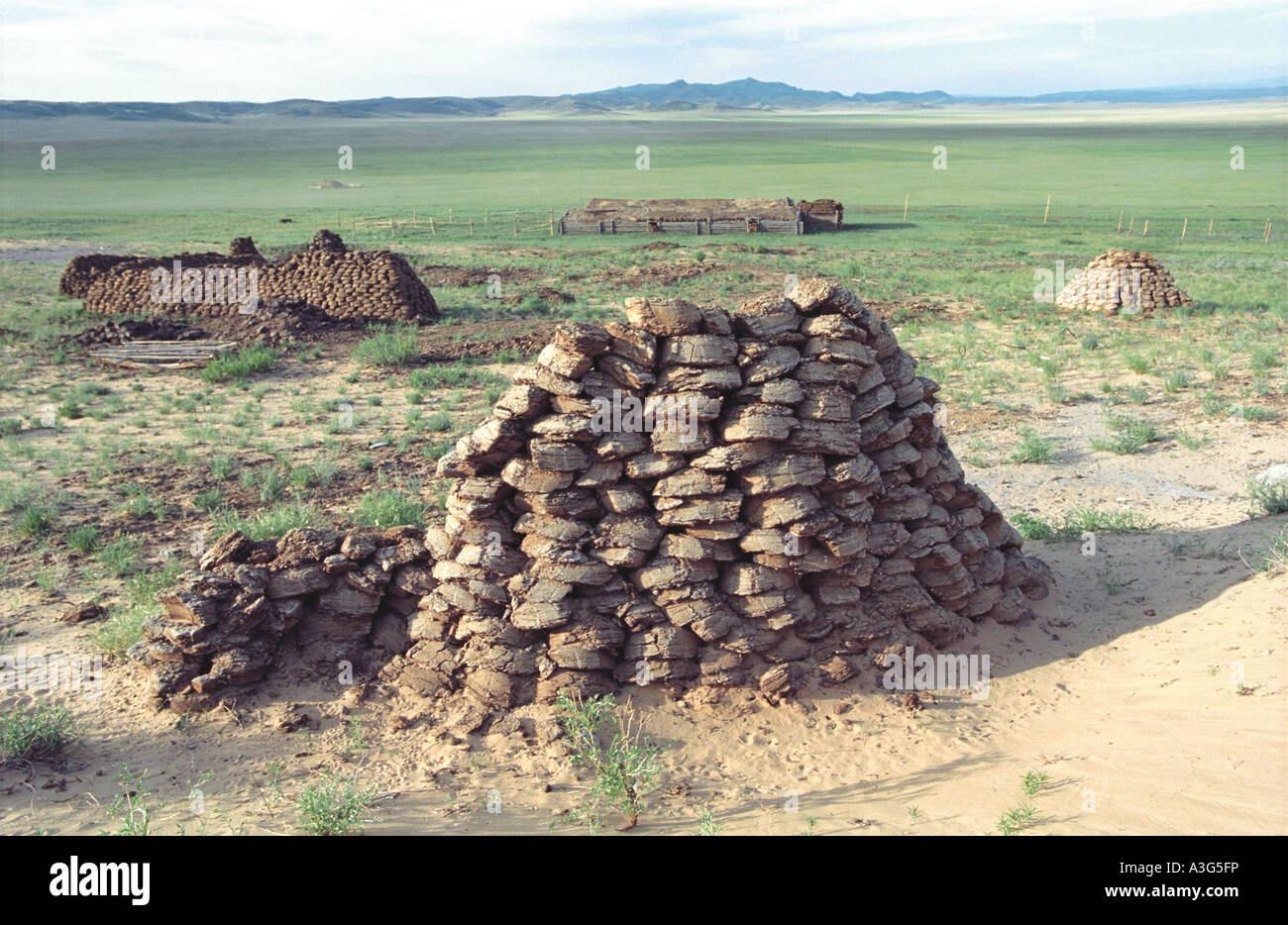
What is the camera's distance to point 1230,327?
19250 mm

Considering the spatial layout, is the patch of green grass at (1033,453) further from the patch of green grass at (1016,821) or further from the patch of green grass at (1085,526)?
the patch of green grass at (1016,821)

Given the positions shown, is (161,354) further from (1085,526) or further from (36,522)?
(1085,526)

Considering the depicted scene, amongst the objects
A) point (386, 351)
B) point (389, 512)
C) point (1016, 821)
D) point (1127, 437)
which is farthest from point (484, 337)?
point (1016, 821)

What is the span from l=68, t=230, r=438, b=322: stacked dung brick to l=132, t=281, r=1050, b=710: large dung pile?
48.5ft

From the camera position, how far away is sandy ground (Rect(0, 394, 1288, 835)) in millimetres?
4855

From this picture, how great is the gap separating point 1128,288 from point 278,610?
66.2 feet

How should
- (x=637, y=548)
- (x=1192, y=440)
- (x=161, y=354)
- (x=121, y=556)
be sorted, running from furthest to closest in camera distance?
(x=161, y=354)
(x=1192, y=440)
(x=121, y=556)
(x=637, y=548)

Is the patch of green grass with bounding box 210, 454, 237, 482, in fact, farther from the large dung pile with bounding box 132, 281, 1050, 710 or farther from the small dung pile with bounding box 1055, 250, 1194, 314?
the small dung pile with bounding box 1055, 250, 1194, 314

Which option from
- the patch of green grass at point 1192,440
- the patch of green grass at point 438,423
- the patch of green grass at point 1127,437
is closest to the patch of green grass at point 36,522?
the patch of green grass at point 438,423

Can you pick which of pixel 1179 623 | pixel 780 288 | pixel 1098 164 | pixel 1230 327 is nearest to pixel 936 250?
pixel 780 288

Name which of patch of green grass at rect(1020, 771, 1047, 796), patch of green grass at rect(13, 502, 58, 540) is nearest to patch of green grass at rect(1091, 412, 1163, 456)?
patch of green grass at rect(1020, 771, 1047, 796)

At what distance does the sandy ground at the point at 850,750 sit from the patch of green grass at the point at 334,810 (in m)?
0.09

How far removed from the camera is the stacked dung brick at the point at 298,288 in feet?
67.5

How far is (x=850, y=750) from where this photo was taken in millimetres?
5727
